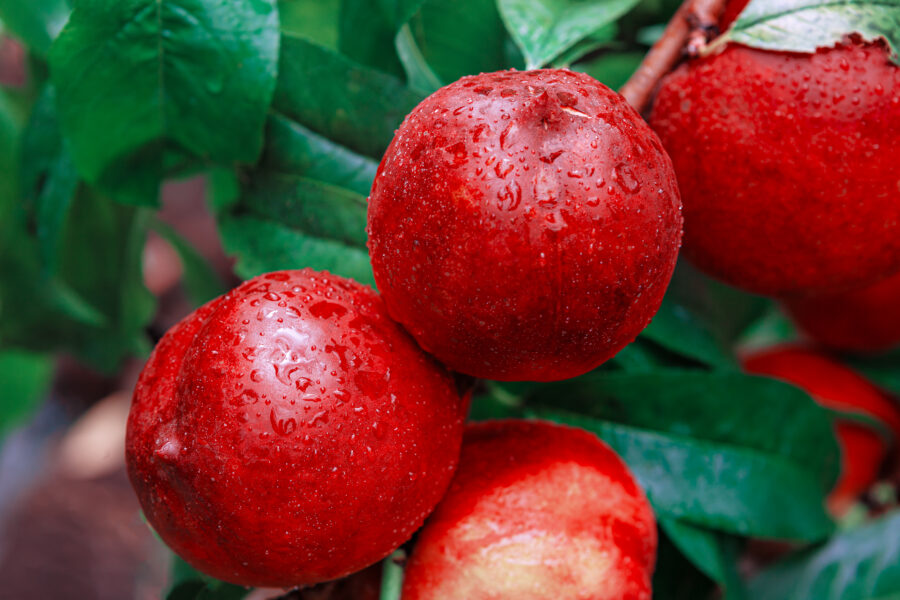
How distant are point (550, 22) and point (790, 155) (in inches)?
7.4

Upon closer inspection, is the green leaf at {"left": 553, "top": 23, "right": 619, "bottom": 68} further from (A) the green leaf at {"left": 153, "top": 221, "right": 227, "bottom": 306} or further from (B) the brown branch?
(A) the green leaf at {"left": 153, "top": 221, "right": 227, "bottom": 306}

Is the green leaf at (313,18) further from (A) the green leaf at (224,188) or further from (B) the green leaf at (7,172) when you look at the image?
(B) the green leaf at (7,172)

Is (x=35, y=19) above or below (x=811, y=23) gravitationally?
below

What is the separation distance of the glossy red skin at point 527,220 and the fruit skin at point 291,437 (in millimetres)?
37

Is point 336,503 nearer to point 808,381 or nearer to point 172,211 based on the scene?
point 808,381

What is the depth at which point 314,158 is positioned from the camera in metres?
0.55

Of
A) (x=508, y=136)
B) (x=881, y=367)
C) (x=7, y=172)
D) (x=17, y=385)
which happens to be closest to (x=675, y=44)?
(x=508, y=136)

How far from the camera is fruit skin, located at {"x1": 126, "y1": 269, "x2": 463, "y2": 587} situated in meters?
0.37

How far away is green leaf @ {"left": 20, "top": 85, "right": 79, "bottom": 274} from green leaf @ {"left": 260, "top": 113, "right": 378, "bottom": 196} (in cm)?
21

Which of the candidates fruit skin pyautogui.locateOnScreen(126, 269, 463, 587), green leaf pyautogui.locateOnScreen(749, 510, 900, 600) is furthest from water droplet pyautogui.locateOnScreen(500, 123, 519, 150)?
green leaf pyautogui.locateOnScreen(749, 510, 900, 600)

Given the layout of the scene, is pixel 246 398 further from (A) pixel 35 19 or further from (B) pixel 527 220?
(A) pixel 35 19

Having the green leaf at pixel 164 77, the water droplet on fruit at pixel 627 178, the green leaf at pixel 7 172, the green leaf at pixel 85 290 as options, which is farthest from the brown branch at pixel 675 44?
the green leaf at pixel 7 172

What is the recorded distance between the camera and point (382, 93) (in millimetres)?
526

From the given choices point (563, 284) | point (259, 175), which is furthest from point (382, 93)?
point (563, 284)
